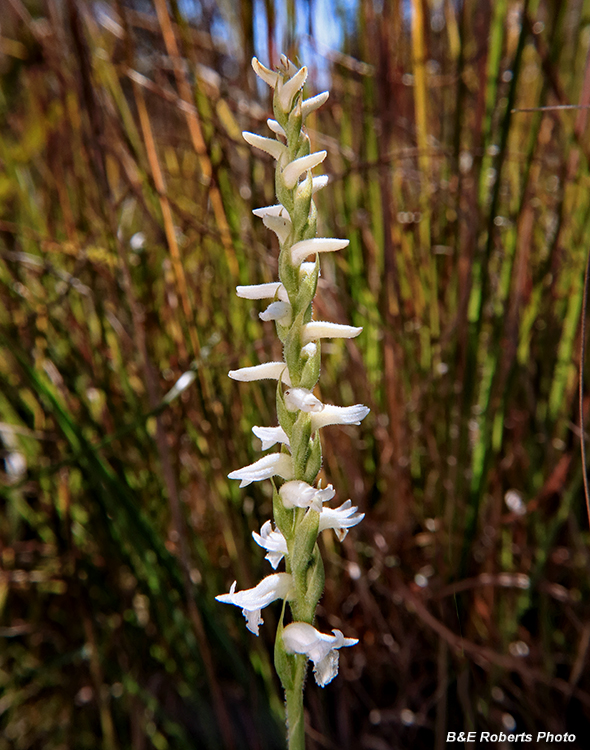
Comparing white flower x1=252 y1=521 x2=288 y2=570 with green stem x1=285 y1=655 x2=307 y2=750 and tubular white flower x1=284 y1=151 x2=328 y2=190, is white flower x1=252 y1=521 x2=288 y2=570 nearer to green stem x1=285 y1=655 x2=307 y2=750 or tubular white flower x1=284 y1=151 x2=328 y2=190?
green stem x1=285 y1=655 x2=307 y2=750

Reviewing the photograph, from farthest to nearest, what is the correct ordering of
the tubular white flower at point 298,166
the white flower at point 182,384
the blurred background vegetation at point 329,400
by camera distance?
the blurred background vegetation at point 329,400 → the white flower at point 182,384 → the tubular white flower at point 298,166

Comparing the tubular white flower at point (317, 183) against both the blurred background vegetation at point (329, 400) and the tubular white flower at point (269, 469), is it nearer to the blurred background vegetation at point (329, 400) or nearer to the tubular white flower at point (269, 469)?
the tubular white flower at point (269, 469)

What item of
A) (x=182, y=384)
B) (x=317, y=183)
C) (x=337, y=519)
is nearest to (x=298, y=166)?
(x=317, y=183)

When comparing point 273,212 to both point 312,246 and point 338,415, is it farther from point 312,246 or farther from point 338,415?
point 338,415

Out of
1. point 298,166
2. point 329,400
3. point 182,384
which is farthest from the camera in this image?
point 329,400

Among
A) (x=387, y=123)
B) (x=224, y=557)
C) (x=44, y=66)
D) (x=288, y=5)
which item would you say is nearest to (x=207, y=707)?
Result: (x=224, y=557)

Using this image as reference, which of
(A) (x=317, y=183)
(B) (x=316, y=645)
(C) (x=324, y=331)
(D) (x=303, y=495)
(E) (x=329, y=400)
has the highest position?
(A) (x=317, y=183)

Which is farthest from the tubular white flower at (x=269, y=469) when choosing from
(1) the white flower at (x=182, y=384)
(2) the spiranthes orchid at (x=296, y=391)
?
(1) the white flower at (x=182, y=384)
